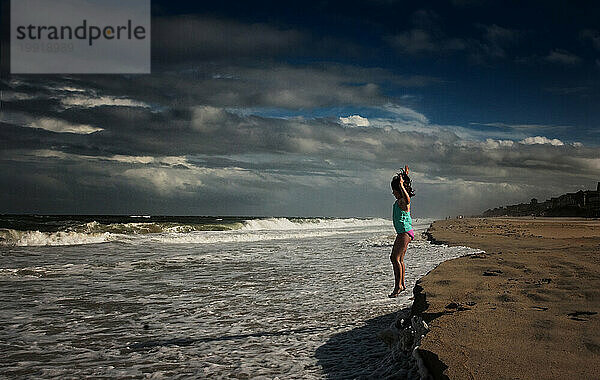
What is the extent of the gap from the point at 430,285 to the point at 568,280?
1.89 metres

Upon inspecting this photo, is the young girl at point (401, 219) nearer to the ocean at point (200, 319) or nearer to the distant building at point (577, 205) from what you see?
the ocean at point (200, 319)

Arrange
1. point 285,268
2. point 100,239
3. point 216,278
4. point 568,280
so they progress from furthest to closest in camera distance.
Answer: point 100,239 < point 285,268 < point 216,278 < point 568,280

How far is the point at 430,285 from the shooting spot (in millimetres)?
5742

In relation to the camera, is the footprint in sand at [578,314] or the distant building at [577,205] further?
the distant building at [577,205]

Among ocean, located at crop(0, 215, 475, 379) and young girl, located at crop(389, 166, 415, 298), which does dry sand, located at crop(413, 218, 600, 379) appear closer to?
young girl, located at crop(389, 166, 415, 298)

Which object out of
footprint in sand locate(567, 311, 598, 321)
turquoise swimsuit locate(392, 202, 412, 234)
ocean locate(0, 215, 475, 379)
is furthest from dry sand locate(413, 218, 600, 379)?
turquoise swimsuit locate(392, 202, 412, 234)

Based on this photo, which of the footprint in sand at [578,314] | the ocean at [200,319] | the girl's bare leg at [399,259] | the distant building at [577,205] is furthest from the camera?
the distant building at [577,205]

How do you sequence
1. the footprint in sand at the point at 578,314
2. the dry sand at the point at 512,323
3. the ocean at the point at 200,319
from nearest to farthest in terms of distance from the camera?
the dry sand at the point at 512,323
the footprint in sand at the point at 578,314
the ocean at the point at 200,319

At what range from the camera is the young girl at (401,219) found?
6070mm

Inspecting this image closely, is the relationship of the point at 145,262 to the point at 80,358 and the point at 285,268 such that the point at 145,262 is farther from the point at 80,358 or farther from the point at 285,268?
the point at 80,358

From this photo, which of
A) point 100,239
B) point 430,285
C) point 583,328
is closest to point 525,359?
point 583,328

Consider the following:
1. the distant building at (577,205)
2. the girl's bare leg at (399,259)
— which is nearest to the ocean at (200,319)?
the girl's bare leg at (399,259)

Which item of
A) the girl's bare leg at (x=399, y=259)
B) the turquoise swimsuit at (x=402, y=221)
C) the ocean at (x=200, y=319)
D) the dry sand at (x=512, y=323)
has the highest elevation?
the turquoise swimsuit at (x=402, y=221)

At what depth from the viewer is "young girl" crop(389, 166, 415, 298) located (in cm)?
607
